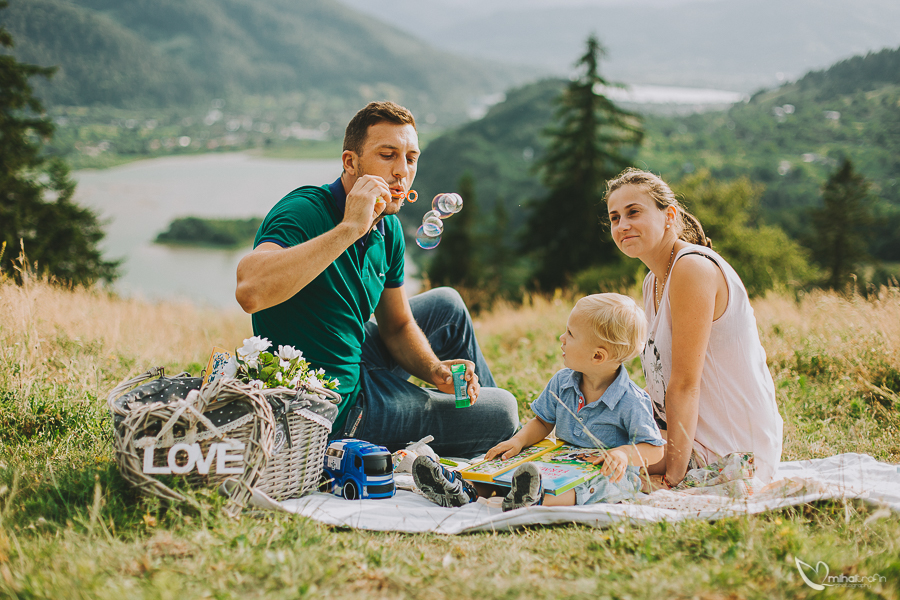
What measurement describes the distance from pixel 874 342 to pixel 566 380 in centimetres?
322

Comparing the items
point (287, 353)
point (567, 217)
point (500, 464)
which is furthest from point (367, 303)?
point (567, 217)

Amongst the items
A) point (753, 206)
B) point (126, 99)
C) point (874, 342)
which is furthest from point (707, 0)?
point (874, 342)

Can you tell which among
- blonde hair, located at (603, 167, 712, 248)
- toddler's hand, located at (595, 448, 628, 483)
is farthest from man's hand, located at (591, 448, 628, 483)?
blonde hair, located at (603, 167, 712, 248)

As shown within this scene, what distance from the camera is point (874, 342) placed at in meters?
4.73

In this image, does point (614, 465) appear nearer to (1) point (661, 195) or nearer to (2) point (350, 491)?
(2) point (350, 491)

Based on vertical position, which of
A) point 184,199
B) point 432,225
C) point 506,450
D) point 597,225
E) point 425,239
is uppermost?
point 184,199

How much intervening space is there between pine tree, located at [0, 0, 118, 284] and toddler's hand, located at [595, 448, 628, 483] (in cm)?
1776

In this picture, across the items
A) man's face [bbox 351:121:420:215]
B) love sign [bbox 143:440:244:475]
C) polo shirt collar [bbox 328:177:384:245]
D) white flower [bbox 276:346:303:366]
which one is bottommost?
love sign [bbox 143:440:244:475]

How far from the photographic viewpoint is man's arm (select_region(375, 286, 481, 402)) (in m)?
3.35

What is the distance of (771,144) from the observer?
3433 inches

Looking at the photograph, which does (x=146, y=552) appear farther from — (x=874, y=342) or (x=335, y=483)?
(x=874, y=342)

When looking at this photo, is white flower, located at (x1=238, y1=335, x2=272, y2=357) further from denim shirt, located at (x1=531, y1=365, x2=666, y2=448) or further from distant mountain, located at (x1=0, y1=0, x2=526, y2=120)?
distant mountain, located at (x1=0, y1=0, x2=526, y2=120)

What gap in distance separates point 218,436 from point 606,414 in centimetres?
177

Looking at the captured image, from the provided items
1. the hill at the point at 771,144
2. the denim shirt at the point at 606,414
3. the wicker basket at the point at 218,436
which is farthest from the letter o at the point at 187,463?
the hill at the point at 771,144
